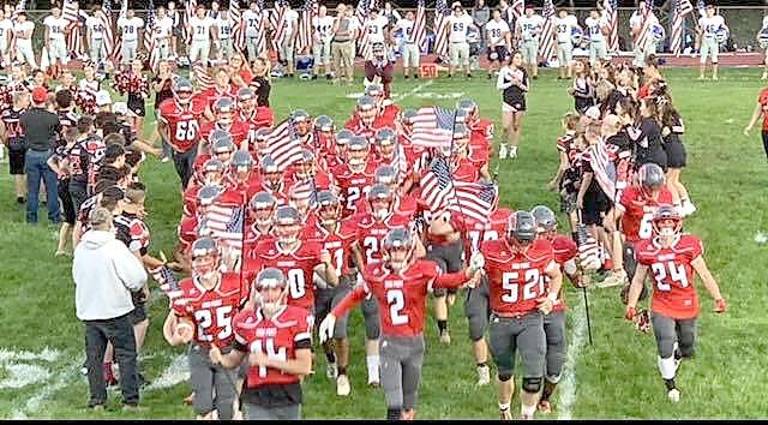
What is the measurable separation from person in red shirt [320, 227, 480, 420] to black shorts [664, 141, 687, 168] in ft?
21.3

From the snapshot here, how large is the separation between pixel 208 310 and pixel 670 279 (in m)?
3.50

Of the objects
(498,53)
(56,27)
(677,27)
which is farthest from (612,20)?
(56,27)

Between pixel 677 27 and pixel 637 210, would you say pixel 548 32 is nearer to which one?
pixel 677 27

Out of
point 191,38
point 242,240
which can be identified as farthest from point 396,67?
point 242,240

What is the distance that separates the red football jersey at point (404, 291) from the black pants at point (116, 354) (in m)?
1.76

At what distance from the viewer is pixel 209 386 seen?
304 inches

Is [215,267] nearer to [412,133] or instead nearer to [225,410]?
[225,410]

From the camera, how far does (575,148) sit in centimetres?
1254

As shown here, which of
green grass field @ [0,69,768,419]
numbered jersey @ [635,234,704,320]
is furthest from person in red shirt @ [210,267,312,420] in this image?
numbered jersey @ [635,234,704,320]

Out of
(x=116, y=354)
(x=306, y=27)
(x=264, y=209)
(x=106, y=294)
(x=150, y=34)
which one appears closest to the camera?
(x=106, y=294)

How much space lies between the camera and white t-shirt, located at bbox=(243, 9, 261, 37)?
2978cm

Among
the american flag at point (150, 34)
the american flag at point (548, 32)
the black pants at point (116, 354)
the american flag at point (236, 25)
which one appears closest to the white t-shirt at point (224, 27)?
the american flag at point (236, 25)

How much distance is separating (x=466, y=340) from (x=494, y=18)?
1960cm

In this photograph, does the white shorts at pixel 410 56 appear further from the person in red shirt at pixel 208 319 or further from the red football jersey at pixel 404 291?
the person in red shirt at pixel 208 319
